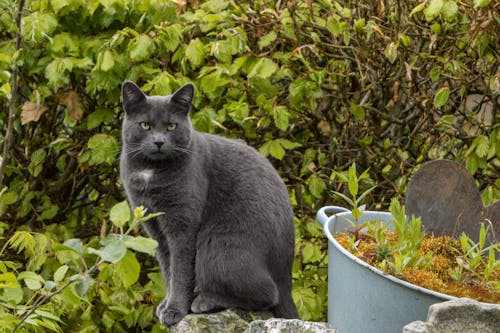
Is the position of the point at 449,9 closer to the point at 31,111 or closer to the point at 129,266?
the point at 129,266

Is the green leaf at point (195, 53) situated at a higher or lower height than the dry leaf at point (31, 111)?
higher

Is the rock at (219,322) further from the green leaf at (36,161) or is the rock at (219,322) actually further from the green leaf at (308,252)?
the green leaf at (36,161)

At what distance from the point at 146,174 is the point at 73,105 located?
85 cm

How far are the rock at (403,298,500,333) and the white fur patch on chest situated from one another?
→ 107 centimetres

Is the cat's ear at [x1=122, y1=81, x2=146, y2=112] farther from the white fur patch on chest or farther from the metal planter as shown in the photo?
the metal planter

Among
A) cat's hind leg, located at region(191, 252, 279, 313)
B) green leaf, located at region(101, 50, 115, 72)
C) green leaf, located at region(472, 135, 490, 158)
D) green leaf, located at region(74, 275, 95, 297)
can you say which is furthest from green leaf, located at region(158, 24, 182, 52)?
green leaf, located at region(74, 275, 95, 297)

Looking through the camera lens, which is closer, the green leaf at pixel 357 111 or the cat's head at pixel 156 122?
A: the cat's head at pixel 156 122

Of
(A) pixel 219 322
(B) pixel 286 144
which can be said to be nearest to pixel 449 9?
(B) pixel 286 144

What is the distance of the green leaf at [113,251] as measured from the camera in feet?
3.95

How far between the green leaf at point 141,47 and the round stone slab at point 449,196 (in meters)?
1.12

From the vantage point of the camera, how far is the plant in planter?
175 centimetres

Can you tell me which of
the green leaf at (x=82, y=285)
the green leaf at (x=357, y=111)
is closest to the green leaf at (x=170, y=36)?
the green leaf at (x=357, y=111)

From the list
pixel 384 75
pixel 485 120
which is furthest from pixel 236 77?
pixel 485 120

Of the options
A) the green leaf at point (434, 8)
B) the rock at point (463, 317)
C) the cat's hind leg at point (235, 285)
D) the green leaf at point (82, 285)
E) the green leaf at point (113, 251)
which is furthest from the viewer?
the green leaf at point (434, 8)
